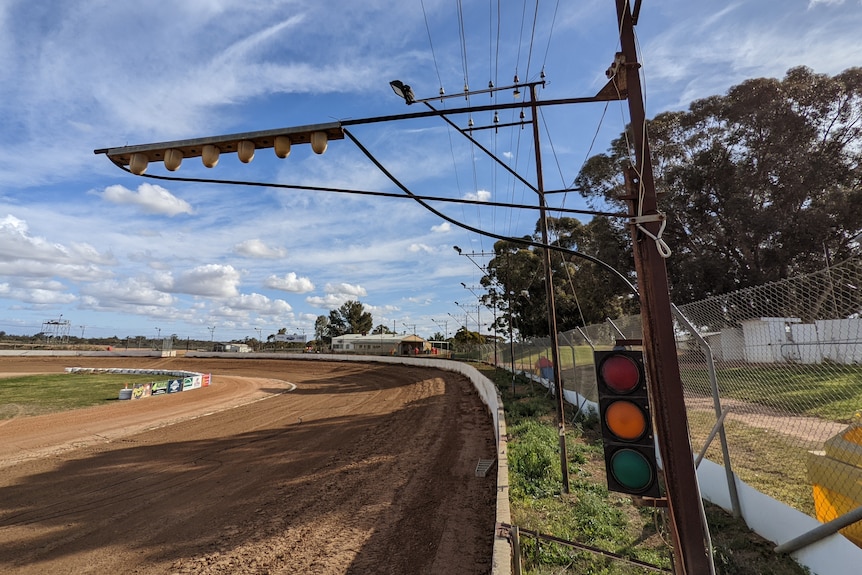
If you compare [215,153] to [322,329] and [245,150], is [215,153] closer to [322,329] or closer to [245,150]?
[245,150]

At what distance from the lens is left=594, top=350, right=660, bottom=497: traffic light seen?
9.29 ft

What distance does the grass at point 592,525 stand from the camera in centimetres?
463

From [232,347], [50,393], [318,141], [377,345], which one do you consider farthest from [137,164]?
[377,345]

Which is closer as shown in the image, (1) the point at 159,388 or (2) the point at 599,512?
(2) the point at 599,512

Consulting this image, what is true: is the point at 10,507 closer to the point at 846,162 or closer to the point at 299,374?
the point at 299,374

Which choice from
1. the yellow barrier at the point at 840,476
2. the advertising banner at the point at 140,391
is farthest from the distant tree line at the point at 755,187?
the advertising banner at the point at 140,391

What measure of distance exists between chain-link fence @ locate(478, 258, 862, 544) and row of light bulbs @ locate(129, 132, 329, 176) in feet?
16.0

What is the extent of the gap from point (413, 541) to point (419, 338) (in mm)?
86411

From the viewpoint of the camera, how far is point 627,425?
9.48ft

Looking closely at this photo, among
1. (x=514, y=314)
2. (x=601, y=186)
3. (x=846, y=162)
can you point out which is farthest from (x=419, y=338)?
(x=846, y=162)

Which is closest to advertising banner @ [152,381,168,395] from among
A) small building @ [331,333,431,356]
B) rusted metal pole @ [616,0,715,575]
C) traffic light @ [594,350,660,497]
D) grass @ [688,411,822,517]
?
grass @ [688,411,822,517]

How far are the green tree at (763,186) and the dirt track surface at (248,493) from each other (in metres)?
19.5

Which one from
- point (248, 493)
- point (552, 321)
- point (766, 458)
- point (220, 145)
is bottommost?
point (248, 493)

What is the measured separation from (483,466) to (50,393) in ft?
88.3
